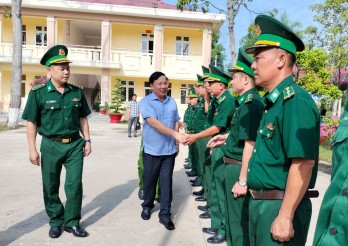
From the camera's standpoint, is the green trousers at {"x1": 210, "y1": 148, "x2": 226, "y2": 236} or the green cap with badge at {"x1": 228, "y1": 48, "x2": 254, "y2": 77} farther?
the green trousers at {"x1": 210, "y1": 148, "x2": 226, "y2": 236}

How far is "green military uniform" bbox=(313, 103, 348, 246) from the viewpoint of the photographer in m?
1.41

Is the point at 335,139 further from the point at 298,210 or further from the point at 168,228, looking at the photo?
the point at 168,228

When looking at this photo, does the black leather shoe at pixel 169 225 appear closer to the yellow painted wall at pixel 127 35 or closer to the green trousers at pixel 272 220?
the green trousers at pixel 272 220

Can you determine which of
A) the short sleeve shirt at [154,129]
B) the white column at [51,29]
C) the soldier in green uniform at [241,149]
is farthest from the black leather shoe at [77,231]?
the white column at [51,29]

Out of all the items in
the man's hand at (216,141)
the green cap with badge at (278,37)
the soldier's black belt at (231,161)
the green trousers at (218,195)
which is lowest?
the green trousers at (218,195)

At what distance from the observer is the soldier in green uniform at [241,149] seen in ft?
8.34

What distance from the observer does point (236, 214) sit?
2.79m

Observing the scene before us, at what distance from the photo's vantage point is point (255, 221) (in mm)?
1993

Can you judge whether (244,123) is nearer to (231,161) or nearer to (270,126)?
(231,161)

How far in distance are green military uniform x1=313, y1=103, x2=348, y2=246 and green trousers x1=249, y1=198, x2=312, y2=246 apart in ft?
1.09

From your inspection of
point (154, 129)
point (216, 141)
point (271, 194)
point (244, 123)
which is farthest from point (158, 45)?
point (271, 194)

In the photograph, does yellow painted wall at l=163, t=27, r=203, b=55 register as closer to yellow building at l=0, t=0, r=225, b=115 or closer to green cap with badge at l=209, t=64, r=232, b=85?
yellow building at l=0, t=0, r=225, b=115

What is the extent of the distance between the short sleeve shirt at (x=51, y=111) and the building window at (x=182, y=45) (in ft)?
69.5

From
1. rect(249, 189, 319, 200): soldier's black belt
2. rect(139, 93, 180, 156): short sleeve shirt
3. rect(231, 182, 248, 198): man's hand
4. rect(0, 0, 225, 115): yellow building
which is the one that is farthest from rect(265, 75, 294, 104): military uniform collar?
rect(0, 0, 225, 115): yellow building
